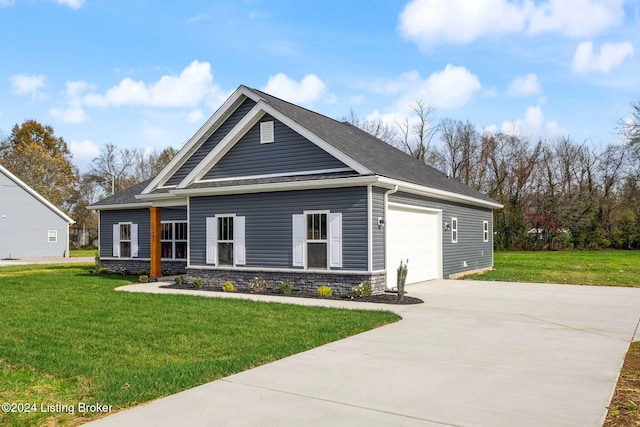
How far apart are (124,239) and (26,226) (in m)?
19.0

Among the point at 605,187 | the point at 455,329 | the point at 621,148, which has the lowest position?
the point at 455,329

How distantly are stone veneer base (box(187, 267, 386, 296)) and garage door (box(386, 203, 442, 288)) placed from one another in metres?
1.16

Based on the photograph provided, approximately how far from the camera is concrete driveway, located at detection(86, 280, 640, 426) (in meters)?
4.37

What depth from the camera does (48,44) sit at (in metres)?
14.7

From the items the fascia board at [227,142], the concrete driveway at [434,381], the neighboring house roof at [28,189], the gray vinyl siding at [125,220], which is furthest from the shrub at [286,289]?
the neighboring house roof at [28,189]

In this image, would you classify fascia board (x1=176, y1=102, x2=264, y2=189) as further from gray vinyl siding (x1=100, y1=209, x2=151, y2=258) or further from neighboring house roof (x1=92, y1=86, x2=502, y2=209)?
gray vinyl siding (x1=100, y1=209, x2=151, y2=258)

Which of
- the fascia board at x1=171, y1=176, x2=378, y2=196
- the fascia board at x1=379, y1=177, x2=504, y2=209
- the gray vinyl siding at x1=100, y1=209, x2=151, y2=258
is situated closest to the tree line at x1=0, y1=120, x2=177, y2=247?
the gray vinyl siding at x1=100, y1=209, x2=151, y2=258

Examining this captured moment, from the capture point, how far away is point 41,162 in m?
46.6

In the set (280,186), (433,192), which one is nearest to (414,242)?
(433,192)

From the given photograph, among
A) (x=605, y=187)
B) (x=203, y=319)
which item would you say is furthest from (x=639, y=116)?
(x=203, y=319)

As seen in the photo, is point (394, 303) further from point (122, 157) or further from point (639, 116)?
point (122, 157)

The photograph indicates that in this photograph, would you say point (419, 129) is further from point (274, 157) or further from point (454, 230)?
point (274, 157)

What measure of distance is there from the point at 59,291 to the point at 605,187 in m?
41.5

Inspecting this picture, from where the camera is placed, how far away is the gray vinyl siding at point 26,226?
Result: 111 feet
